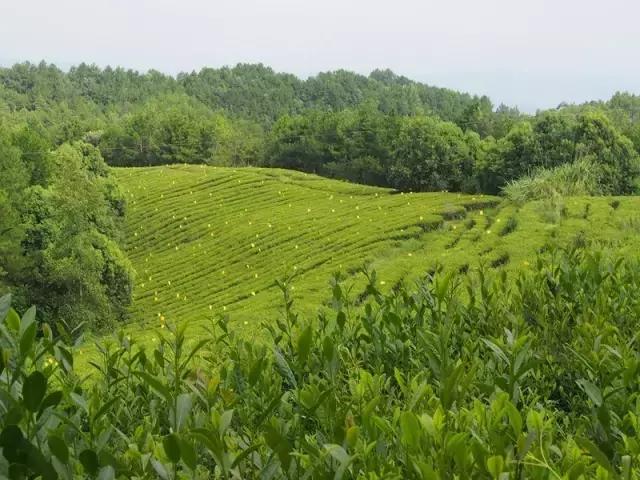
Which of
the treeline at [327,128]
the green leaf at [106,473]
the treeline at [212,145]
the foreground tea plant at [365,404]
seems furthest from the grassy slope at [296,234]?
the green leaf at [106,473]

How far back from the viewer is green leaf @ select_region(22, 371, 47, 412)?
1.52 meters

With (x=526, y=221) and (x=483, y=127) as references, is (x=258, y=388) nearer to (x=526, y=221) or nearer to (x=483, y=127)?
(x=526, y=221)

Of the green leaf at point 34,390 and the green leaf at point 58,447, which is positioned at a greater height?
the green leaf at point 34,390

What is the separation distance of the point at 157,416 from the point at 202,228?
4494 cm

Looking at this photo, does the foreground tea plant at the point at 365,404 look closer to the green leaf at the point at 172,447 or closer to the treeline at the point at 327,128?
the green leaf at the point at 172,447

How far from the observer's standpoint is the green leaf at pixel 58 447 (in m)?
1.50

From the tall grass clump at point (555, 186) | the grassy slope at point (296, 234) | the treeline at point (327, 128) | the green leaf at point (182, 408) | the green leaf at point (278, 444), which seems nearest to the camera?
the green leaf at point (278, 444)

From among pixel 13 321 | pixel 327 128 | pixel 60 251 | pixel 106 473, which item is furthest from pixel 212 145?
pixel 106 473

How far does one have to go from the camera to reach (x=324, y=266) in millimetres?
34156

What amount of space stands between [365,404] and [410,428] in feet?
2.37

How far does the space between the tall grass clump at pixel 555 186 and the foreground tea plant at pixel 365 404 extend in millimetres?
34091

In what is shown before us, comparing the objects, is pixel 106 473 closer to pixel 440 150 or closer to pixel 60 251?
pixel 60 251

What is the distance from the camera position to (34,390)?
153 cm

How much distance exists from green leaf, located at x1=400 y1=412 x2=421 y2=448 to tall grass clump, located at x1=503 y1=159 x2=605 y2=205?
118 ft
